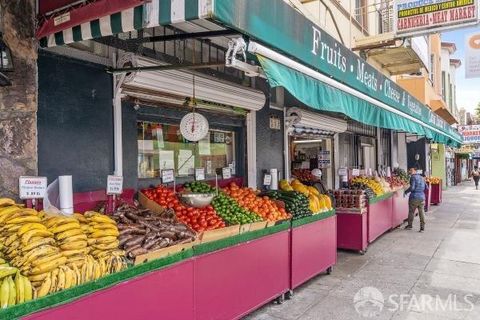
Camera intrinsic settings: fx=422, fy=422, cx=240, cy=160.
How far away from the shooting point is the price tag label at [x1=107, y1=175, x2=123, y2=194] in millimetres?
4727

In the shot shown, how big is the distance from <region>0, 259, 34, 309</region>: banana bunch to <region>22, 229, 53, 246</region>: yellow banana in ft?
0.97

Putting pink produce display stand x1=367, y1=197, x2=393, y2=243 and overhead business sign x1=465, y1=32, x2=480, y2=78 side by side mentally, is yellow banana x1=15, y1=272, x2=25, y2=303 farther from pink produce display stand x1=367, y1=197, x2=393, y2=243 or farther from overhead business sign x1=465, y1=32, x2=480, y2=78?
overhead business sign x1=465, y1=32, x2=480, y2=78

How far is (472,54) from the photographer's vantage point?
14836mm

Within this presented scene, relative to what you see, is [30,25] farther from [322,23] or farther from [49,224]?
[322,23]

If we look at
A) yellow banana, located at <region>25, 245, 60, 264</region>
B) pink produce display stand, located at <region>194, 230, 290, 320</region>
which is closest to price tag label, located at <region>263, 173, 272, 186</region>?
pink produce display stand, located at <region>194, 230, 290, 320</region>

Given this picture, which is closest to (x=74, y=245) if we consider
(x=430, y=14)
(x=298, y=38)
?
(x=298, y=38)

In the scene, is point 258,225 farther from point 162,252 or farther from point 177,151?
point 177,151

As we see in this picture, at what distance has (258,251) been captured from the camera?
5.34 m

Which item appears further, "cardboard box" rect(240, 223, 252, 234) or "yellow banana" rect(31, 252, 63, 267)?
"cardboard box" rect(240, 223, 252, 234)

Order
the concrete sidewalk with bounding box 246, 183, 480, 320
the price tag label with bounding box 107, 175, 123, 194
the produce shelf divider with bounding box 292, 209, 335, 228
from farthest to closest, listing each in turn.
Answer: the produce shelf divider with bounding box 292, 209, 335, 228, the concrete sidewalk with bounding box 246, 183, 480, 320, the price tag label with bounding box 107, 175, 123, 194

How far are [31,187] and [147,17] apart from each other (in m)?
1.96

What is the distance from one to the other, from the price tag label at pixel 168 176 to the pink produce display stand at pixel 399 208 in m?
7.51

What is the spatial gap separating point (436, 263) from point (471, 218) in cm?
757

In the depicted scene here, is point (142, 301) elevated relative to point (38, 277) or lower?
lower
